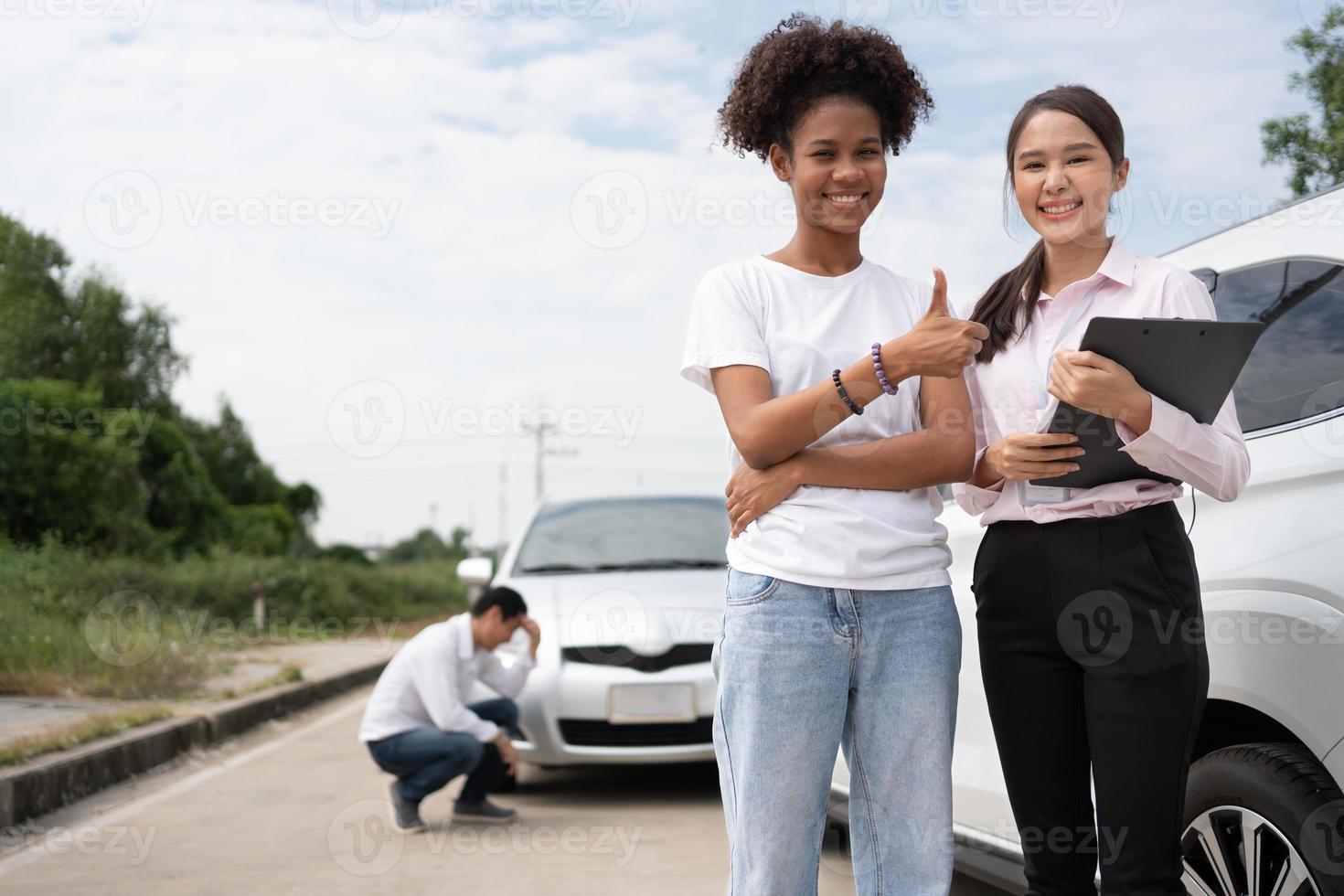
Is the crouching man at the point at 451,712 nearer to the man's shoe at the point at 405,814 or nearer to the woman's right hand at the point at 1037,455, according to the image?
the man's shoe at the point at 405,814

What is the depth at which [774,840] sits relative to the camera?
2135mm

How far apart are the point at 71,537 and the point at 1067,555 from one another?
1882cm

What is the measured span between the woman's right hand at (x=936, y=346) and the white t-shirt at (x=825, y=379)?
0.55 ft

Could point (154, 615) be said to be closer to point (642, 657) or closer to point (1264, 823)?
point (642, 657)

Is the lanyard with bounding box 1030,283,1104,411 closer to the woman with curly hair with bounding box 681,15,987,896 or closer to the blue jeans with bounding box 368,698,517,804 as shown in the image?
the woman with curly hair with bounding box 681,15,987,896

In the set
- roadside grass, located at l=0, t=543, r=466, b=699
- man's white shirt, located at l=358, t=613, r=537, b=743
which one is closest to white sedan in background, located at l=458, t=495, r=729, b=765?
man's white shirt, located at l=358, t=613, r=537, b=743

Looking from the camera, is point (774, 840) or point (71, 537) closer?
point (774, 840)

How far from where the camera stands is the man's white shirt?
591 centimetres

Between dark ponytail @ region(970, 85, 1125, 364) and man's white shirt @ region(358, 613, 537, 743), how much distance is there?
3879 millimetres

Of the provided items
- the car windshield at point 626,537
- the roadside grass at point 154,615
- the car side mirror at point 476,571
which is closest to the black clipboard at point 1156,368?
the car side mirror at point 476,571

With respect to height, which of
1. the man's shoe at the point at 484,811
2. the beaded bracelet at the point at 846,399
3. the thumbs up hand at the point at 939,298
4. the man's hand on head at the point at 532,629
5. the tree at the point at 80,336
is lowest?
the man's shoe at the point at 484,811

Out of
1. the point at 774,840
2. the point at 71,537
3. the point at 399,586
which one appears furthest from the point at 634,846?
the point at 399,586

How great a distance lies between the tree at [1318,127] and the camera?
4.70 m

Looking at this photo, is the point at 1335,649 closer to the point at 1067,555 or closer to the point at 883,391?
the point at 1067,555
